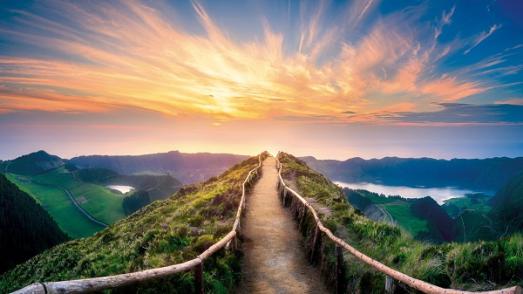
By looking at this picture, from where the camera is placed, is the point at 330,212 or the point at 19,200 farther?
the point at 19,200

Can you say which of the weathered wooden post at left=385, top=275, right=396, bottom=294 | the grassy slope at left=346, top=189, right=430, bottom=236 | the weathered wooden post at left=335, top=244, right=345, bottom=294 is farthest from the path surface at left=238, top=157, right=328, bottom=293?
the grassy slope at left=346, top=189, right=430, bottom=236

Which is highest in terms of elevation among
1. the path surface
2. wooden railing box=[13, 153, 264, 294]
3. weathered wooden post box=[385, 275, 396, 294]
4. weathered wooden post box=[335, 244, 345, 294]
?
wooden railing box=[13, 153, 264, 294]

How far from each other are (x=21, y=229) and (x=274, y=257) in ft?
505

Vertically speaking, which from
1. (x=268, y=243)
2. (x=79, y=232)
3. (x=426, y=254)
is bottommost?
(x=79, y=232)

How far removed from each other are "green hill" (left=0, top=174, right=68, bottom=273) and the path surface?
418 feet

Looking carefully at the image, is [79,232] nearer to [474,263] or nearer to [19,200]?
[19,200]

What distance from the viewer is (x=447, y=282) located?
683 cm

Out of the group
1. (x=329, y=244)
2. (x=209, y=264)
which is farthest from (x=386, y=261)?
(x=209, y=264)

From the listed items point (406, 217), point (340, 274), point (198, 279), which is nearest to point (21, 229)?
point (198, 279)

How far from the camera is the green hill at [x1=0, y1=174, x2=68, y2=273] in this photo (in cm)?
11906

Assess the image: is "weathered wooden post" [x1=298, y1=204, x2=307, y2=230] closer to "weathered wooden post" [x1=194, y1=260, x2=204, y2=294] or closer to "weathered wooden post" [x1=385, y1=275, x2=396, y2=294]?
"weathered wooden post" [x1=194, y1=260, x2=204, y2=294]

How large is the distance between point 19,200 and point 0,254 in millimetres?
39149

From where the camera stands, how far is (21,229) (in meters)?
130

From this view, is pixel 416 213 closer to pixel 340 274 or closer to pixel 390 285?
pixel 340 274
